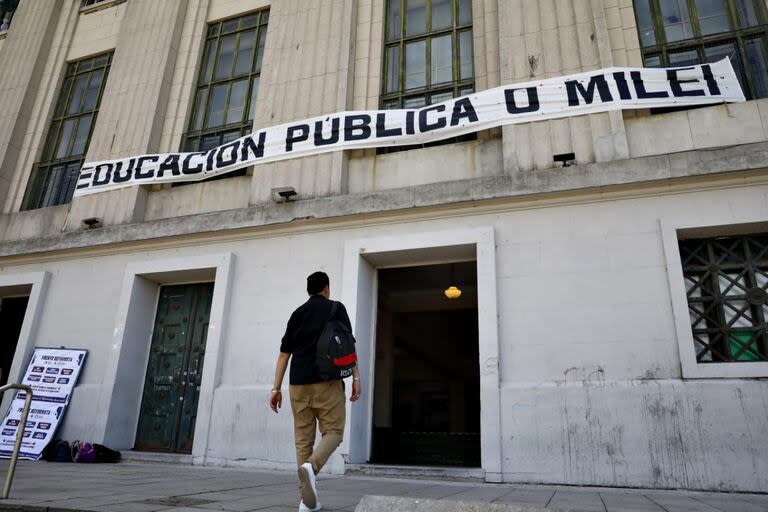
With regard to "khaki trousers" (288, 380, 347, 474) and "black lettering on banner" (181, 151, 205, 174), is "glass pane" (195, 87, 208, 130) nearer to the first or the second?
"black lettering on banner" (181, 151, 205, 174)

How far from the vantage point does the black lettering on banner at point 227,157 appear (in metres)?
8.70

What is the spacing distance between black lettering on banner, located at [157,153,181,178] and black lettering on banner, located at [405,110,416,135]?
4.09m

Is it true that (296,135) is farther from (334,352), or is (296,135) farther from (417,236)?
(334,352)

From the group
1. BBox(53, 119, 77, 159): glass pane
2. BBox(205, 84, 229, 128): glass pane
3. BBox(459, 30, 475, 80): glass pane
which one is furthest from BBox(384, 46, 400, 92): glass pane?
BBox(53, 119, 77, 159): glass pane

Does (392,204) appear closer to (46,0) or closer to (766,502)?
(766,502)

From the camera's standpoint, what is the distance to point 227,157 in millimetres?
8750

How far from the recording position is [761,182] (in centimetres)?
602

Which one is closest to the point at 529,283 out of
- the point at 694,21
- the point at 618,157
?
the point at 618,157

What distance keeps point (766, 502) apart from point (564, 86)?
16.9 feet

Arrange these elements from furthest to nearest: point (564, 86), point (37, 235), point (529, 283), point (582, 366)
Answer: point (37, 235), point (564, 86), point (529, 283), point (582, 366)

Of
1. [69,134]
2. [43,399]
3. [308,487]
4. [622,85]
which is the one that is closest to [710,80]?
[622,85]

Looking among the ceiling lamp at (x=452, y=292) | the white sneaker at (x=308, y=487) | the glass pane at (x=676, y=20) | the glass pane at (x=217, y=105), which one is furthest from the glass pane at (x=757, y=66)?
the glass pane at (x=217, y=105)

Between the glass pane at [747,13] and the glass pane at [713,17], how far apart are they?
0.47ft

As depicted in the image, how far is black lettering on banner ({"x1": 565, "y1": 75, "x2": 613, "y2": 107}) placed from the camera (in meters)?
6.85
